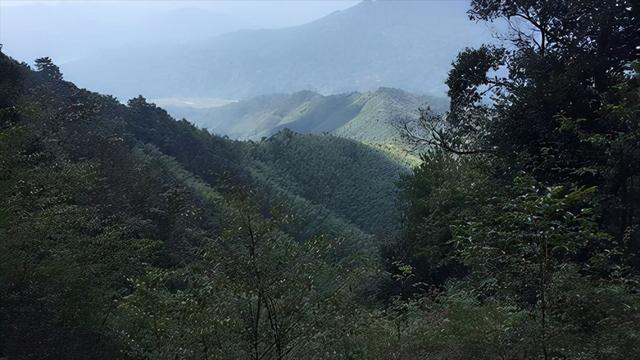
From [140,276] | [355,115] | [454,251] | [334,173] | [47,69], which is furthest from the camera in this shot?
[355,115]

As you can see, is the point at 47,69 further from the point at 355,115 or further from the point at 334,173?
the point at 355,115

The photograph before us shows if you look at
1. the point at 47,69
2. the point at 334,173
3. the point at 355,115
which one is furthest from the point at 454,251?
the point at 355,115

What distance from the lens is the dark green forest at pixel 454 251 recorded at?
566 centimetres

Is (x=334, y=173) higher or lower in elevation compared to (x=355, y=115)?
lower

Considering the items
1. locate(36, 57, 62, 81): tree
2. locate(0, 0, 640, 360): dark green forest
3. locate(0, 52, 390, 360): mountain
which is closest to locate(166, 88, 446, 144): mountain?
locate(36, 57, 62, 81): tree

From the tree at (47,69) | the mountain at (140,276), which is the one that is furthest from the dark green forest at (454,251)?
the tree at (47,69)

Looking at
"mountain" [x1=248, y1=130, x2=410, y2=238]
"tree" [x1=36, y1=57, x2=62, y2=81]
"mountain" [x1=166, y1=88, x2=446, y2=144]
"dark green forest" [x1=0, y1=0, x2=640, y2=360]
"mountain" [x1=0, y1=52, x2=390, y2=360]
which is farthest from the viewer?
"mountain" [x1=166, y1=88, x2=446, y2=144]

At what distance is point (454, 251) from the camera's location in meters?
12.4

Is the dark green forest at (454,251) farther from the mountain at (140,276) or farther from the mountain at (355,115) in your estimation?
the mountain at (355,115)

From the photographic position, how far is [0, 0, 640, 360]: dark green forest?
5.66m

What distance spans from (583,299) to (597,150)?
5.47 m

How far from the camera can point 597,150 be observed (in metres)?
10.1

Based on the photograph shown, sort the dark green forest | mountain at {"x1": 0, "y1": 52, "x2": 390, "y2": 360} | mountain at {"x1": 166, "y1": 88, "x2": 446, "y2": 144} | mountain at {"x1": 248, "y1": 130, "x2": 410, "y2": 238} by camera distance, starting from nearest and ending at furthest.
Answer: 1. the dark green forest
2. mountain at {"x1": 0, "y1": 52, "x2": 390, "y2": 360}
3. mountain at {"x1": 248, "y1": 130, "x2": 410, "y2": 238}
4. mountain at {"x1": 166, "y1": 88, "x2": 446, "y2": 144}

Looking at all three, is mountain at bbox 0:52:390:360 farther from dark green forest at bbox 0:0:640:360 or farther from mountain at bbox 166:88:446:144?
mountain at bbox 166:88:446:144
